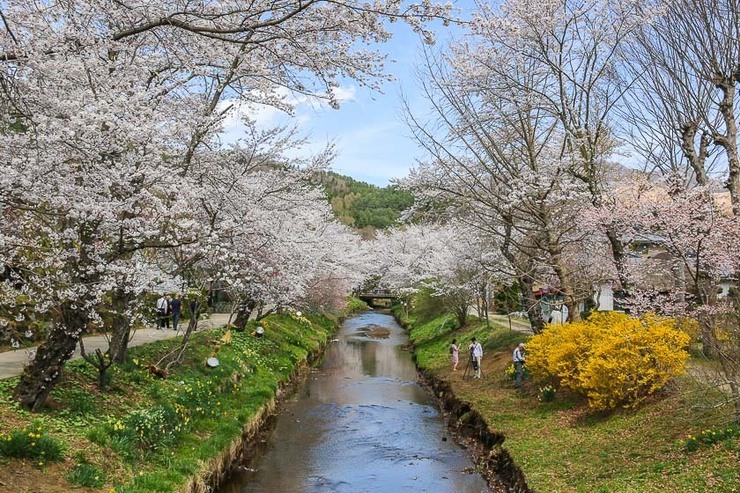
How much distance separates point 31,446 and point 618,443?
9046mm

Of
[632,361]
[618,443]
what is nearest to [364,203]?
[632,361]

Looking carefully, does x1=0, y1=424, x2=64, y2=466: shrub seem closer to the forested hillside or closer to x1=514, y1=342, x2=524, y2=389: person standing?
x1=514, y1=342, x2=524, y2=389: person standing

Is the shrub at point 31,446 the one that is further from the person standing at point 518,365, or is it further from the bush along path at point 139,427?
the person standing at point 518,365

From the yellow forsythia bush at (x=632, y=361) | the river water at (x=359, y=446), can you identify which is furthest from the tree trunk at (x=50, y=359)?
the yellow forsythia bush at (x=632, y=361)

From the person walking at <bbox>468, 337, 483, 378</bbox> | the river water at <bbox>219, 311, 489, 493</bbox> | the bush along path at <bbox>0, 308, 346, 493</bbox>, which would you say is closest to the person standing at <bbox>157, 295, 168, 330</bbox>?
the bush along path at <bbox>0, 308, 346, 493</bbox>

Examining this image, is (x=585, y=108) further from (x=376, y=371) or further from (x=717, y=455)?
(x=376, y=371)

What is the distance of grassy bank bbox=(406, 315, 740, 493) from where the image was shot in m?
8.02

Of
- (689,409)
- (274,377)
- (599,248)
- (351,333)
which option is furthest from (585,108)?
(351,333)

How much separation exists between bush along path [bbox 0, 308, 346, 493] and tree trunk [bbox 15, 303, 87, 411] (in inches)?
8.1

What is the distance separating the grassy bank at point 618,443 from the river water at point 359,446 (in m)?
1.38

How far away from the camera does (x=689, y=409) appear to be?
10086 mm

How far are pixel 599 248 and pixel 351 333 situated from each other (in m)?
23.6

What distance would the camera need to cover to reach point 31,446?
23.9 feet

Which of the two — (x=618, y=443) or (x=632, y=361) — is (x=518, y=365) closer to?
(x=632, y=361)
